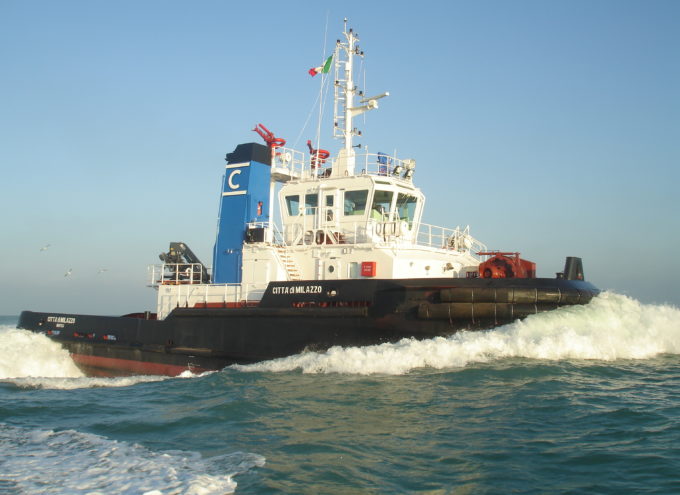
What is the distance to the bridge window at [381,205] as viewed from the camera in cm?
1265

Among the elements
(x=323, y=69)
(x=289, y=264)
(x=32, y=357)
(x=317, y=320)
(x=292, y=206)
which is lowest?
(x=32, y=357)

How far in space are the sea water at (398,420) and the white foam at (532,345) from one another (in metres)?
0.03

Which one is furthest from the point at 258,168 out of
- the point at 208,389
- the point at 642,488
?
the point at 642,488

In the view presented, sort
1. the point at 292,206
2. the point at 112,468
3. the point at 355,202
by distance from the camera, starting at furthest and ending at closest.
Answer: the point at 292,206
the point at 355,202
the point at 112,468

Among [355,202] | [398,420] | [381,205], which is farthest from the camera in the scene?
[381,205]

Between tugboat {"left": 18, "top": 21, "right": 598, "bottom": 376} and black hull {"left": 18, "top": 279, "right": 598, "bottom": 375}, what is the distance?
0.02 metres

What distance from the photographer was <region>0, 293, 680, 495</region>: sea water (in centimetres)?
496

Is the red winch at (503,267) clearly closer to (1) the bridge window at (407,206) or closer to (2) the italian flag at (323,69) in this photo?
(1) the bridge window at (407,206)

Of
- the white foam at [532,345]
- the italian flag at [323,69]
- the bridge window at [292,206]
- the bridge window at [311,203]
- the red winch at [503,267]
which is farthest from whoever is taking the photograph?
the italian flag at [323,69]

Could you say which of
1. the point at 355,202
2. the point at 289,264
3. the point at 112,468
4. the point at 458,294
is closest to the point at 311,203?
the point at 355,202

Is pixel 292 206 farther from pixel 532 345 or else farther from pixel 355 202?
pixel 532 345

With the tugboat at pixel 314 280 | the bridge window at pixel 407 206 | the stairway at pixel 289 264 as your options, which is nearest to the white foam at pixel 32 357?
the tugboat at pixel 314 280

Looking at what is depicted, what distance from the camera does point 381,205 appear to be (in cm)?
1282

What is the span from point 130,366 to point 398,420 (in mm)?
8688
